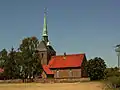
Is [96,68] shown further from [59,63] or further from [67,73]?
[59,63]

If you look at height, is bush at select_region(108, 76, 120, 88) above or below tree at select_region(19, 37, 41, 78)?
below

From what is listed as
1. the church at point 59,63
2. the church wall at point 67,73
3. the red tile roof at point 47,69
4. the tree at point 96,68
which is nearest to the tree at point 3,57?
the church at point 59,63

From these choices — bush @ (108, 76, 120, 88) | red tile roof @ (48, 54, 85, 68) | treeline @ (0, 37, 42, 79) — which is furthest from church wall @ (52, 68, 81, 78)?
bush @ (108, 76, 120, 88)

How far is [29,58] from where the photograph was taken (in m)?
85.8

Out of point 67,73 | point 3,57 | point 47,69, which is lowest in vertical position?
point 67,73

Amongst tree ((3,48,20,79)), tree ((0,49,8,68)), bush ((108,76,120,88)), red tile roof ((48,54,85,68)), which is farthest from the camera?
red tile roof ((48,54,85,68))

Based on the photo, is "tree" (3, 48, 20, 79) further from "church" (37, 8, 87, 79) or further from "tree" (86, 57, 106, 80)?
"tree" (86, 57, 106, 80)

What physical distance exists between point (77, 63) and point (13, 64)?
26160 millimetres

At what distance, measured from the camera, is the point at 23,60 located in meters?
85.5

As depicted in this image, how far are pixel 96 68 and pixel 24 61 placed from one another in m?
22.0

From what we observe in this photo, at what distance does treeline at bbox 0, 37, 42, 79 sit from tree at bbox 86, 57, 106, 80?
1591 centimetres

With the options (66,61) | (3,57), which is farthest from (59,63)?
(3,57)

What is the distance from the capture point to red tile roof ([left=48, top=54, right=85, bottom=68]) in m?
105

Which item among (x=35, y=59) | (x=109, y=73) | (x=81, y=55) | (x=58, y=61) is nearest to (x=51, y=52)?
(x=58, y=61)
